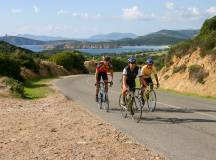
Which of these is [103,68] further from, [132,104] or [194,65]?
[194,65]

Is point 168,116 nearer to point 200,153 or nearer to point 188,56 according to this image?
point 200,153

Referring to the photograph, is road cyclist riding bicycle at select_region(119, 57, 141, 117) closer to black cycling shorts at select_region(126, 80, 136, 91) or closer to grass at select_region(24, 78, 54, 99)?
black cycling shorts at select_region(126, 80, 136, 91)

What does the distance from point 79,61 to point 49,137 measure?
8496 centimetres

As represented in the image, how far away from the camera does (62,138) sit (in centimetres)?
1158

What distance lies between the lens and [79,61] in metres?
96.4

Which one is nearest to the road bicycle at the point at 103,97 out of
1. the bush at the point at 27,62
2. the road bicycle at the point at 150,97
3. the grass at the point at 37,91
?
the road bicycle at the point at 150,97

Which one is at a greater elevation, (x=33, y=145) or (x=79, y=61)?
(x=33, y=145)

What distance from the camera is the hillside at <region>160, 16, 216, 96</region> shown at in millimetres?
32291

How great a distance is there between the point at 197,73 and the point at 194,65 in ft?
6.01

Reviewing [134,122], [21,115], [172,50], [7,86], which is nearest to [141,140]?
[134,122]

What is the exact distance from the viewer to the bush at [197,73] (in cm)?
3269

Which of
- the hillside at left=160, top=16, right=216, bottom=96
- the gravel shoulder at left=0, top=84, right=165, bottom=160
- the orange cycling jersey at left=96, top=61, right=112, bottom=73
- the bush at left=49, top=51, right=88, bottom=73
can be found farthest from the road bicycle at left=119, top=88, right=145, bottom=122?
the bush at left=49, top=51, right=88, bottom=73

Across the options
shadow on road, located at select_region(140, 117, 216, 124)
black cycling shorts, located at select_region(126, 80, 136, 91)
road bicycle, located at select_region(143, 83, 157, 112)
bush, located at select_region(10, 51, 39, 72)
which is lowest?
bush, located at select_region(10, 51, 39, 72)

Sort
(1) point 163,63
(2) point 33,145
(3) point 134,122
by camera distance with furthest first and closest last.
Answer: (1) point 163,63
(3) point 134,122
(2) point 33,145
